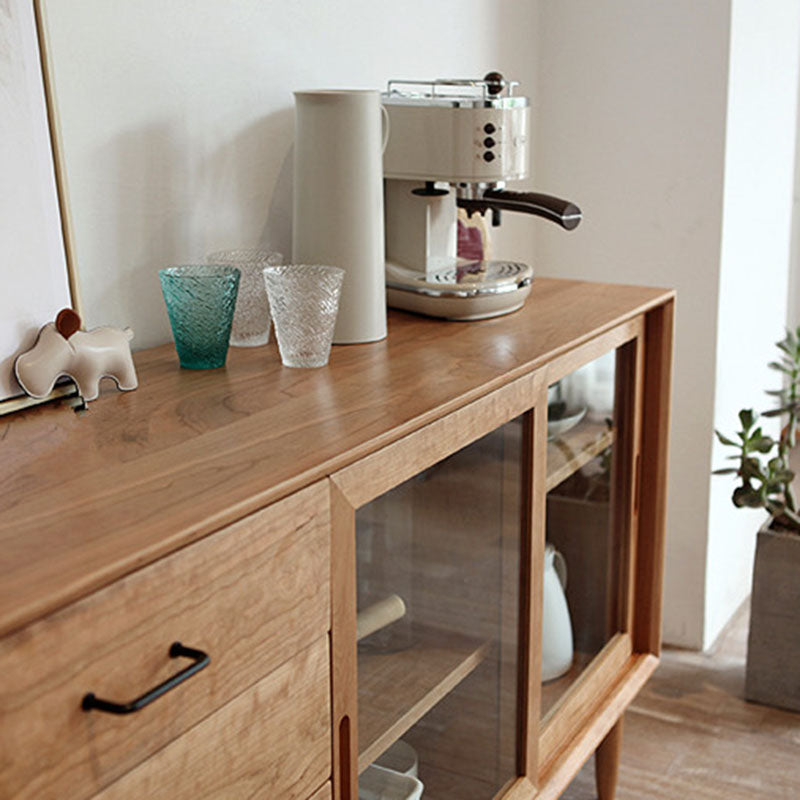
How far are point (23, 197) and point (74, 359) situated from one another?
0.16 m

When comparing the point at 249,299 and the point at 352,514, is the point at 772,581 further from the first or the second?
the point at 352,514

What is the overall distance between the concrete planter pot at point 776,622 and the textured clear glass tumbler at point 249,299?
130 cm

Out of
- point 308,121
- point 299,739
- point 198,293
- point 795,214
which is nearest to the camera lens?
point 299,739

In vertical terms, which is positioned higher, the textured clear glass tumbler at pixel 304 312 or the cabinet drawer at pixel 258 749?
the textured clear glass tumbler at pixel 304 312

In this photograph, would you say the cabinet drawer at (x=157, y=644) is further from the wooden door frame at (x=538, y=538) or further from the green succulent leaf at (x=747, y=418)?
the green succulent leaf at (x=747, y=418)

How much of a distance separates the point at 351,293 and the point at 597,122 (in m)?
1.21

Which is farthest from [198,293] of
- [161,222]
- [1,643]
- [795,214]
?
[795,214]

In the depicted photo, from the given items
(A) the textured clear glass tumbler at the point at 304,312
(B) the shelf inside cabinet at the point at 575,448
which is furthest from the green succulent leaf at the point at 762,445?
(A) the textured clear glass tumbler at the point at 304,312

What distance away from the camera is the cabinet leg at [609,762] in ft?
6.12

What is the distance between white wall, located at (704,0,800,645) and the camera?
2.25m

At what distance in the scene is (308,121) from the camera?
1289 millimetres

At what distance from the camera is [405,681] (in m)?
1.16

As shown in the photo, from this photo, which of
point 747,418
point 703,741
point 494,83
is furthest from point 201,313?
point 703,741

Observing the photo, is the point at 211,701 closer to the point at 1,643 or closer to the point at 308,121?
the point at 1,643
